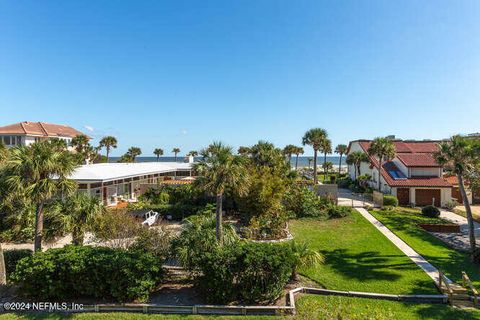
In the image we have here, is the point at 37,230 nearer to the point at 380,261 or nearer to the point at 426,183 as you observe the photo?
the point at 380,261

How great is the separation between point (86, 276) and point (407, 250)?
18.4m

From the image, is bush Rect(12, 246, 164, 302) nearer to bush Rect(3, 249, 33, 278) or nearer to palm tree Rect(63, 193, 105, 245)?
palm tree Rect(63, 193, 105, 245)

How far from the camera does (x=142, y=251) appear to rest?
13.5m

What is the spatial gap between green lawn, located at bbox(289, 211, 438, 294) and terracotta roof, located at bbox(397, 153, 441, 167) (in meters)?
17.1

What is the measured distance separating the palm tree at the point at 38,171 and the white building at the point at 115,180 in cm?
858

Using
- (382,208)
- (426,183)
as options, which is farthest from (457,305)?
(426,183)

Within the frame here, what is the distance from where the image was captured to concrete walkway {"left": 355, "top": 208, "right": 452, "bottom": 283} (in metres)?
14.5

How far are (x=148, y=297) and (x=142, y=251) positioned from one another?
232cm

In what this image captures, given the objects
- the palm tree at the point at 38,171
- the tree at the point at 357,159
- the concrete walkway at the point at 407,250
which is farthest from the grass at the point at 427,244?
the palm tree at the point at 38,171

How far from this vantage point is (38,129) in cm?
4684

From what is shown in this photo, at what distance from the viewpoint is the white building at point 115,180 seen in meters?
27.5

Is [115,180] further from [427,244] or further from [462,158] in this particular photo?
[462,158]

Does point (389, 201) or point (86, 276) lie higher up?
point (389, 201)

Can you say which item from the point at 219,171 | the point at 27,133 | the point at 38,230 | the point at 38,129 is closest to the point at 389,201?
the point at 219,171
